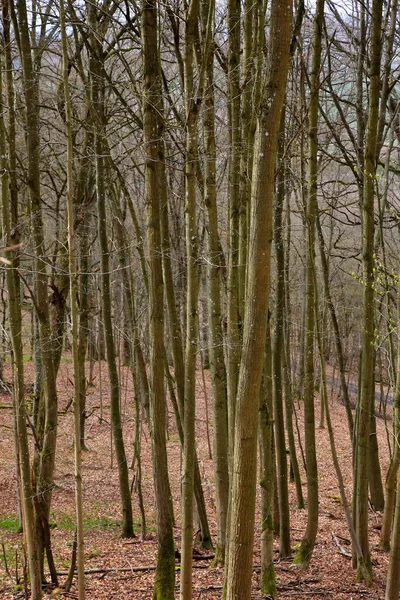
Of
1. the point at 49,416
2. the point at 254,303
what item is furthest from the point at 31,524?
the point at 254,303

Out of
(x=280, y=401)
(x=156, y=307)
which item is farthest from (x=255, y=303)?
(x=280, y=401)

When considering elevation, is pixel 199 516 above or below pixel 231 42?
below

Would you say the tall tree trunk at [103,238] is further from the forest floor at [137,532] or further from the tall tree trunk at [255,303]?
the tall tree trunk at [255,303]

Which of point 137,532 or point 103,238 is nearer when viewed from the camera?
point 103,238

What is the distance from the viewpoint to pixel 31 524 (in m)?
5.35

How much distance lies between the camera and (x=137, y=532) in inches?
398

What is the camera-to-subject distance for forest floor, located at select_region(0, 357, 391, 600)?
660 cm

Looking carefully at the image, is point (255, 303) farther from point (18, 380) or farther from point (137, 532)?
point (137, 532)

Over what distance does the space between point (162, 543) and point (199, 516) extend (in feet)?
7.76

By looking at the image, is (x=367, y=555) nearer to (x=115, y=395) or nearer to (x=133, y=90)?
(x=115, y=395)

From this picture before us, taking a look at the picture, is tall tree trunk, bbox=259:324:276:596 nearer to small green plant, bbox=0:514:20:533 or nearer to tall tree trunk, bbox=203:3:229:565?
tall tree trunk, bbox=203:3:229:565

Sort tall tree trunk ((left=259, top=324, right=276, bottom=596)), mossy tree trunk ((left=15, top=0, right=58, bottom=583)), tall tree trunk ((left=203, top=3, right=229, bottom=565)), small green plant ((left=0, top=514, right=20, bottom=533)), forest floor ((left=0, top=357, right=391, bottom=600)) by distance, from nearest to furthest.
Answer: tall tree trunk ((left=259, top=324, right=276, bottom=596)) → tall tree trunk ((left=203, top=3, right=229, bottom=565)) → mossy tree trunk ((left=15, top=0, right=58, bottom=583)) → forest floor ((left=0, top=357, right=391, bottom=600)) → small green plant ((left=0, top=514, right=20, bottom=533))

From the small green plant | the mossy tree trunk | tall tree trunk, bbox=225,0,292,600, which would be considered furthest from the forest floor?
tall tree trunk, bbox=225,0,292,600

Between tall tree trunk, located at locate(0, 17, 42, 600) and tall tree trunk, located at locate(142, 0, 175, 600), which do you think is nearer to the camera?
tall tree trunk, located at locate(0, 17, 42, 600)
